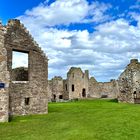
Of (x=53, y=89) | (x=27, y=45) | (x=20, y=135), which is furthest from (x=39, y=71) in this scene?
(x=53, y=89)

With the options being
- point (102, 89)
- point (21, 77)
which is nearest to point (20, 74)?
point (21, 77)

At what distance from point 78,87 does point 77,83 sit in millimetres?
909

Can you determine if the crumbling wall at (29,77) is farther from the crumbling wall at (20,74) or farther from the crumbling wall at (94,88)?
the crumbling wall at (94,88)

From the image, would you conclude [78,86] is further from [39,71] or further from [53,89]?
[39,71]

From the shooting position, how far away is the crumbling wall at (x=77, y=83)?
212ft

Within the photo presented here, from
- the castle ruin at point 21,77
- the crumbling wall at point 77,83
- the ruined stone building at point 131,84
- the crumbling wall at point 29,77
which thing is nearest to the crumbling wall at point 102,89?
the crumbling wall at point 77,83

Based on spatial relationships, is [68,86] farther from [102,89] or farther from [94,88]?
[102,89]

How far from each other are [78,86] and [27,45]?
3940 centimetres

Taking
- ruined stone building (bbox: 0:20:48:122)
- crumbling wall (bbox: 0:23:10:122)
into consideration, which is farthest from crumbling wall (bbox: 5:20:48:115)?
crumbling wall (bbox: 0:23:10:122)

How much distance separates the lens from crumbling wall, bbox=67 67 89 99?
64750mm

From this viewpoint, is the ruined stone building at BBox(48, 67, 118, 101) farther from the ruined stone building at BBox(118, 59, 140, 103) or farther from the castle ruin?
the castle ruin

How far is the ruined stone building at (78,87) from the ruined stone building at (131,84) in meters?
22.6

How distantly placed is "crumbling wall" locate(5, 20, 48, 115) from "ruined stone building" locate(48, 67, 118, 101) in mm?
33987

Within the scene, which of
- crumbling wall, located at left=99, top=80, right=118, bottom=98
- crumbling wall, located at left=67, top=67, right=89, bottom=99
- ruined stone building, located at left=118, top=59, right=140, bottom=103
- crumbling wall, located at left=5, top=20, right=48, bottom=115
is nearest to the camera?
crumbling wall, located at left=5, top=20, right=48, bottom=115
